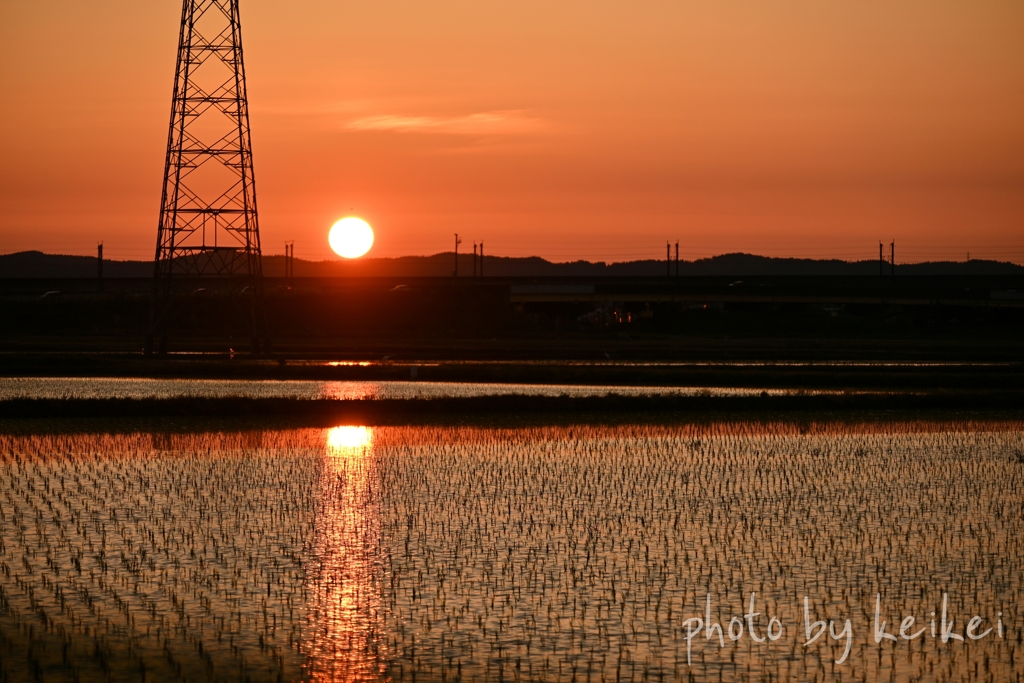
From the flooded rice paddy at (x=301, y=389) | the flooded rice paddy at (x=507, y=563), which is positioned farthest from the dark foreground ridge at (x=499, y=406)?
the flooded rice paddy at (x=507, y=563)

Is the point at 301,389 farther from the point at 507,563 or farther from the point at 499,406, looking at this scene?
the point at 507,563

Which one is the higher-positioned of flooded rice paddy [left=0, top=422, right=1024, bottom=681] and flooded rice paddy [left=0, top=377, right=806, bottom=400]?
flooded rice paddy [left=0, top=377, right=806, bottom=400]

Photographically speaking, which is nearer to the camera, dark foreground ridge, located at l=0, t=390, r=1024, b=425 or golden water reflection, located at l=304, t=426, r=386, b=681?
golden water reflection, located at l=304, t=426, r=386, b=681

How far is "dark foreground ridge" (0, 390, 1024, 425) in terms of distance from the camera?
25531mm

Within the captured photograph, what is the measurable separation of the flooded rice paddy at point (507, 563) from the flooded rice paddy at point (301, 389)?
8882mm

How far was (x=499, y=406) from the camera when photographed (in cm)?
2766

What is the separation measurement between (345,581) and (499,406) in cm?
1651

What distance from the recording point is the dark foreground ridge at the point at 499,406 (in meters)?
25.5

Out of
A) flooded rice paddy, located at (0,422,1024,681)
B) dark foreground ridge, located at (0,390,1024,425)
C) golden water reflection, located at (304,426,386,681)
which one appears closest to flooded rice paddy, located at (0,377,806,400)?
dark foreground ridge, located at (0,390,1024,425)

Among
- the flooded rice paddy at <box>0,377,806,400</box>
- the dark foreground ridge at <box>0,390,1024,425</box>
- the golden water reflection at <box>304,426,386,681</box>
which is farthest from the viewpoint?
the flooded rice paddy at <box>0,377,806,400</box>

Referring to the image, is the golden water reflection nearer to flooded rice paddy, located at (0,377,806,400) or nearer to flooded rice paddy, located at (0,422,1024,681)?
flooded rice paddy, located at (0,422,1024,681)

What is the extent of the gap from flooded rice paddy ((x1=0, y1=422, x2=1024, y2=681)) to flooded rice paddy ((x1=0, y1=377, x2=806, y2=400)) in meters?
8.88

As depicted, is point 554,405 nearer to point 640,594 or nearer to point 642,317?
point 640,594

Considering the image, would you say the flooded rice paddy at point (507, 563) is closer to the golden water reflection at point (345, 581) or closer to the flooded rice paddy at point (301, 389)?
the golden water reflection at point (345, 581)
